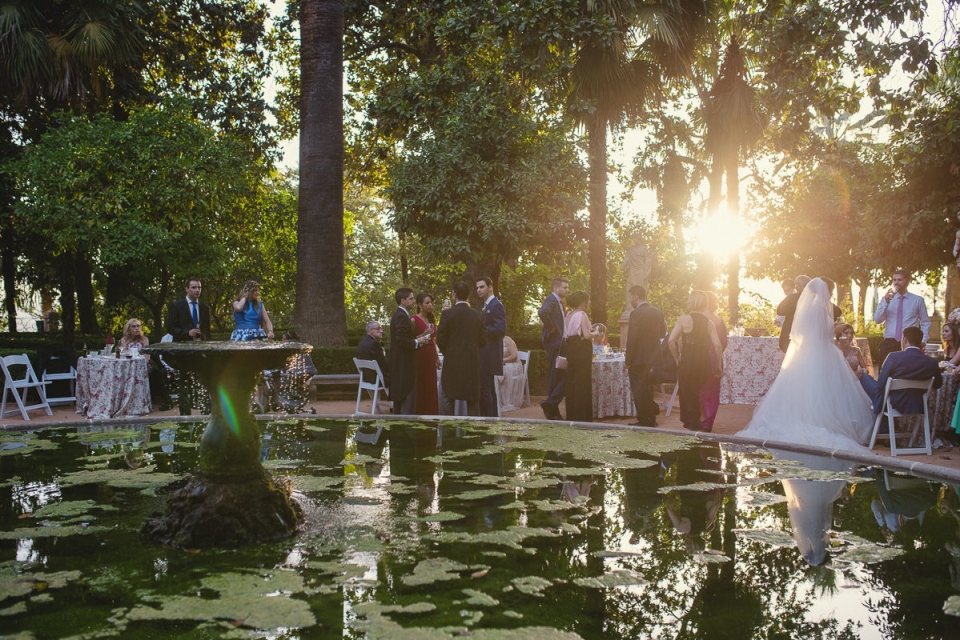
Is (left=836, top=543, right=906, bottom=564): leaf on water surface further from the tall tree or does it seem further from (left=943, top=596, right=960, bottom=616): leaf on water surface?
the tall tree

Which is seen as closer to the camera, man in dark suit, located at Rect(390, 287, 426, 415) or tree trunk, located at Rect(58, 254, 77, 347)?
man in dark suit, located at Rect(390, 287, 426, 415)

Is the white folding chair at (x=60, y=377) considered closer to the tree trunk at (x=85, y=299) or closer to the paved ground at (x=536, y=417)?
the paved ground at (x=536, y=417)

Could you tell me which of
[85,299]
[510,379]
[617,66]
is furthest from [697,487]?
[85,299]

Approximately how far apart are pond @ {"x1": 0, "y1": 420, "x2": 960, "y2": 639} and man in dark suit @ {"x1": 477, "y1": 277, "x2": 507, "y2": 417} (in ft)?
10.8

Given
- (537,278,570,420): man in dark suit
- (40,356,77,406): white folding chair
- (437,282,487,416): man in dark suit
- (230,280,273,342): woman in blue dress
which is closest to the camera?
(437,282,487,416): man in dark suit

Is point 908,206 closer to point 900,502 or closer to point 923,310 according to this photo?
point 923,310

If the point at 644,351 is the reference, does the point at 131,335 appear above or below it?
above

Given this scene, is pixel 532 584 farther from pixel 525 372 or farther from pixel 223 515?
pixel 525 372

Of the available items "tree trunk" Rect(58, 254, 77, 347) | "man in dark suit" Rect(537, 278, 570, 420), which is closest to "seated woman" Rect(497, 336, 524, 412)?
"man in dark suit" Rect(537, 278, 570, 420)

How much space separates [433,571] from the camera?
4031 millimetres

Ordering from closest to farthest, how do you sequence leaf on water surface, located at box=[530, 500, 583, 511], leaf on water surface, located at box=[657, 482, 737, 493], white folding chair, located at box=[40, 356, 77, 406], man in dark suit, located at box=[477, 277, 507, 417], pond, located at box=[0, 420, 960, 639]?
pond, located at box=[0, 420, 960, 639], leaf on water surface, located at box=[530, 500, 583, 511], leaf on water surface, located at box=[657, 482, 737, 493], man in dark suit, located at box=[477, 277, 507, 417], white folding chair, located at box=[40, 356, 77, 406]

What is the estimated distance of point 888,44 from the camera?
1087 centimetres

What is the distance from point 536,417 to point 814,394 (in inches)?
156

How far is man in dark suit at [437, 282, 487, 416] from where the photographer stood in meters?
9.77
